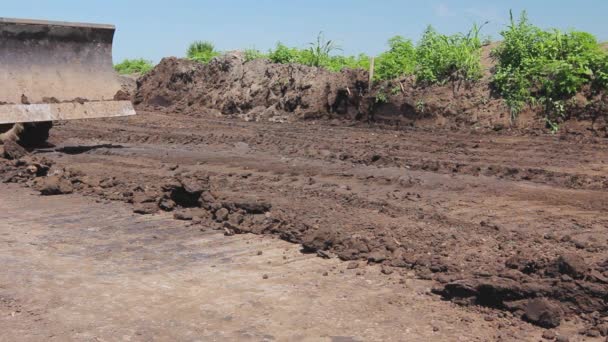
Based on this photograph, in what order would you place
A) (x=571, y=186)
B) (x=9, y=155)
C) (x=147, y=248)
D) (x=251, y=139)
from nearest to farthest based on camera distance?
1. (x=147, y=248)
2. (x=571, y=186)
3. (x=9, y=155)
4. (x=251, y=139)

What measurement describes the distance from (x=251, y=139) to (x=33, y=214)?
6.22 meters

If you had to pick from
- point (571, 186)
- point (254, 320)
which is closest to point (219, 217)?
point (254, 320)

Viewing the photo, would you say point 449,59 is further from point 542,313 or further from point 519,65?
point 542,313

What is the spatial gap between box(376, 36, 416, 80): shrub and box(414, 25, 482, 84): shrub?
0.21 metres

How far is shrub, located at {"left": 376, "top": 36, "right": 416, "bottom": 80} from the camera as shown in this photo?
57.5 feet

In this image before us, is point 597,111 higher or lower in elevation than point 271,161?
higher

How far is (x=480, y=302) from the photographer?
4812mm

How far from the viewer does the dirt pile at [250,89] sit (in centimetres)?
1823

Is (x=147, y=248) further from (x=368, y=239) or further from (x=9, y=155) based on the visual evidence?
(x=9, y=155)

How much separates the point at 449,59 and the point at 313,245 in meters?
11.6

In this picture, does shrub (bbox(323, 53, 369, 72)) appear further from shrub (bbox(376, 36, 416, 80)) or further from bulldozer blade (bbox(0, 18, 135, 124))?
bulldozer blade (bbox(0, 18, 135, 124))

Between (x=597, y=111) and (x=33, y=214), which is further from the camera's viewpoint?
(x=597, y=111)

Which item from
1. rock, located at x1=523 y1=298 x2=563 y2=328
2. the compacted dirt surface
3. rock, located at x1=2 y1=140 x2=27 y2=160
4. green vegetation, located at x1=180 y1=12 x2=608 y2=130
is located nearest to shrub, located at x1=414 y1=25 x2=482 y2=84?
green vegetation, located at x1=180 y1=12 x2=608 y2=130

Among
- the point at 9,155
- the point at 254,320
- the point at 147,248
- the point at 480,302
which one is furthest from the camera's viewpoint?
the point at 9,155
